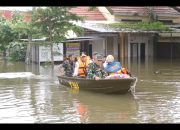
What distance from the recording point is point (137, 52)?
36.2 meters

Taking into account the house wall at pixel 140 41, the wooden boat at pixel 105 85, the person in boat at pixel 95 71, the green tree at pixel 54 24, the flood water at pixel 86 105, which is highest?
the green tree at pixel 54 24

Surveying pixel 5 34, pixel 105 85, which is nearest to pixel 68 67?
pixel 105 85

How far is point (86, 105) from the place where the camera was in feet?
36.1

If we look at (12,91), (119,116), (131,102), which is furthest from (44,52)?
(119,116)

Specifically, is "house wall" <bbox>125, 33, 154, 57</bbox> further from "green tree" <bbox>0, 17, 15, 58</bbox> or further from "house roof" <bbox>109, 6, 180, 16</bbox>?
"green tree" <bbox>0, 17, 15, 58</bbox>

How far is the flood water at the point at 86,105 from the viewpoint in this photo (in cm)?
884

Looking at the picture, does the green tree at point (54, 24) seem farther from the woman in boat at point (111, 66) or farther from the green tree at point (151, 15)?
the green tree at point (151, 15)

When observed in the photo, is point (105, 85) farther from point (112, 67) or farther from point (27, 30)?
point (27, 30)

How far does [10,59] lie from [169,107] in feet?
79.5

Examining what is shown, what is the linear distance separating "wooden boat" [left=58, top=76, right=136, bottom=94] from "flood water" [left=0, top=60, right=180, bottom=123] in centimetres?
20

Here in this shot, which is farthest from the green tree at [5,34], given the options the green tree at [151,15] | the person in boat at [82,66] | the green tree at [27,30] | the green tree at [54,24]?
the person in boat at [82,66]

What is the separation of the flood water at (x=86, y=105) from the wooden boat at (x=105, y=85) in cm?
20

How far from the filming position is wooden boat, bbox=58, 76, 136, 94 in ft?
40.1
